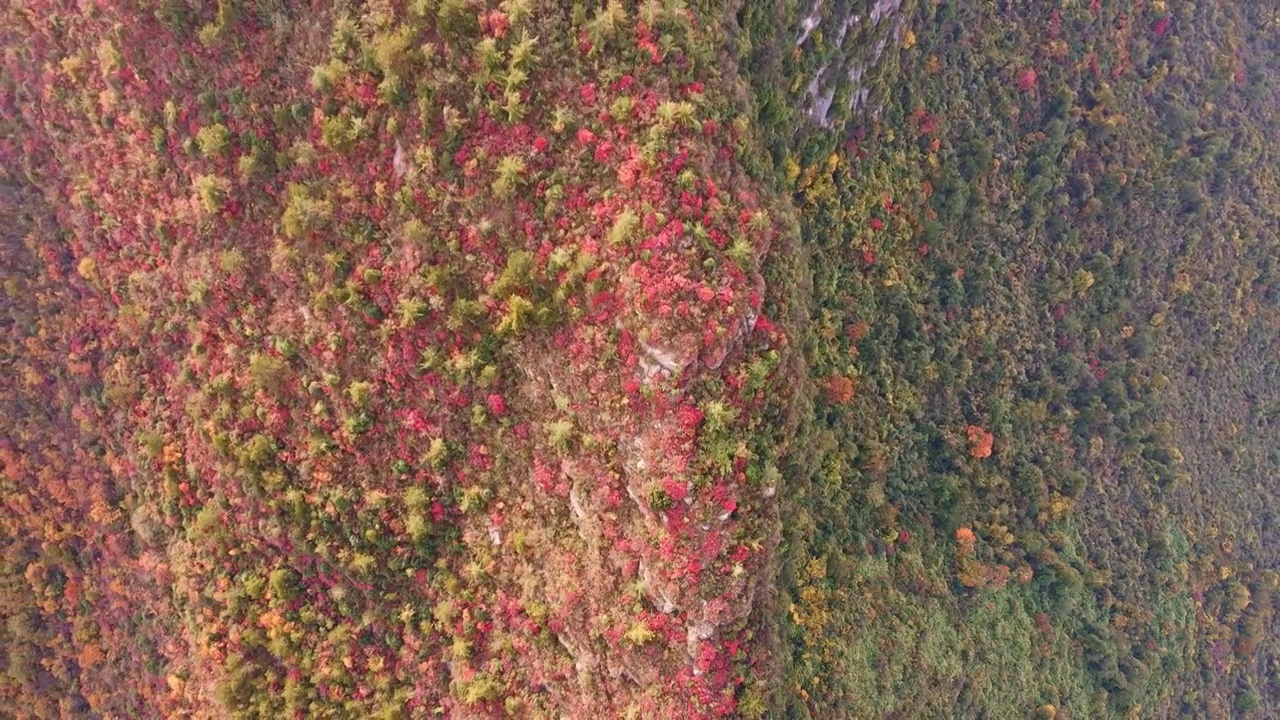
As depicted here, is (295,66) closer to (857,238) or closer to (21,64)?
(21,64)

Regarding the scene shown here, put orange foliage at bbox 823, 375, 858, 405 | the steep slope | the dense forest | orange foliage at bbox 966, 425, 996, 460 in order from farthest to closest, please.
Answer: orange foliage at bbox 966, 425, 996, 460 < orange foliage at bbox 823, 375, 858, 405 < the dense forest < the steep slope

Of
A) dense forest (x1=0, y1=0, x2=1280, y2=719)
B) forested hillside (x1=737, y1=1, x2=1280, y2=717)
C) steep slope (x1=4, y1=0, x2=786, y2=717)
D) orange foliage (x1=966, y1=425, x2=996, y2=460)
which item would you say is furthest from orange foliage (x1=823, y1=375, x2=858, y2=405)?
orange foliage (x1=966, y1=425, x2=996, y2=460)

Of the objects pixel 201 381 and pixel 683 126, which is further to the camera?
pixel 201 381

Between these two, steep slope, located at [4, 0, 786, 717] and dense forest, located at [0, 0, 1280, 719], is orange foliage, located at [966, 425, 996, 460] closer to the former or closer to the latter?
dense forest, located at [0, 0, 1280, 719]

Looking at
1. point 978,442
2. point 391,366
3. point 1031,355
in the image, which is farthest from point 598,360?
point 1031,355

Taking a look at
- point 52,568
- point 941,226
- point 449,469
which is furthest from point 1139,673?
point 52,568

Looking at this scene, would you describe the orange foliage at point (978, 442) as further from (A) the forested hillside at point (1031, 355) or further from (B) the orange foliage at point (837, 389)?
(B) the orange foliage at point (837, 389)

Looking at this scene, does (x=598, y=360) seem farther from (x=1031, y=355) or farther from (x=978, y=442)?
(x=1031, y=355)

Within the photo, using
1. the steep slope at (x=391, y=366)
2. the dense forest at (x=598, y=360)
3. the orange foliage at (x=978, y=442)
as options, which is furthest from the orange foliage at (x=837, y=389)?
the orange foliage at (x=978, y=442)
